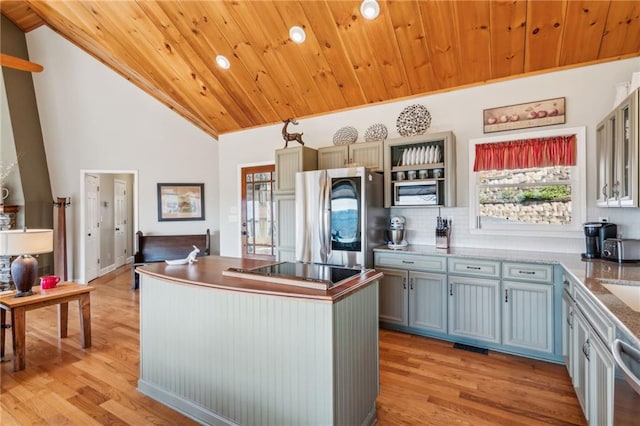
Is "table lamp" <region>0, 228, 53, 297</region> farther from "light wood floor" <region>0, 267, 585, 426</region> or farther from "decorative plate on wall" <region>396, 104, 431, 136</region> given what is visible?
"decorative plate on wall" <region>396, 104, 431, 136</region>

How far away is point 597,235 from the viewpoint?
270 cm

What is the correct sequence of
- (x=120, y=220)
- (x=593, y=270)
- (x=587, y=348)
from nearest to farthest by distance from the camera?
1. (x=587, y=348)
2. (x=593, y=270)
3. (x=120, y=220)

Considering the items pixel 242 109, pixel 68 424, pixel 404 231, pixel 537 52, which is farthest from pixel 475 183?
pixel 68 424

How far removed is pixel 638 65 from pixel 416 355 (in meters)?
3.32

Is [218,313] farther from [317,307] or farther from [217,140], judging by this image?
[217,140]

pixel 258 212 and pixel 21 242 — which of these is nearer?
pixel 21 242

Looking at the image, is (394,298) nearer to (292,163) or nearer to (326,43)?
(292,163)

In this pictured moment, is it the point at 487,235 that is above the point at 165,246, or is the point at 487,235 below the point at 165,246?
above

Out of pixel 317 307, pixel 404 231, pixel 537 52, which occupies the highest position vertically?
pixel 537 52

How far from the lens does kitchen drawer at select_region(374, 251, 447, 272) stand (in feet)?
10.6

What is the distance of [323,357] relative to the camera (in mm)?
1592

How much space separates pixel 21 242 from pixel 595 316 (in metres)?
4.17

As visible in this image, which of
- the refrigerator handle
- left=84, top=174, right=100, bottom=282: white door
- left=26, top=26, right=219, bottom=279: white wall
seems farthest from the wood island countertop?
left=84, top=174, right=100, bottom=282: white door

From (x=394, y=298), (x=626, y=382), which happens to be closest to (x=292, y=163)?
(x=394, y=298)
